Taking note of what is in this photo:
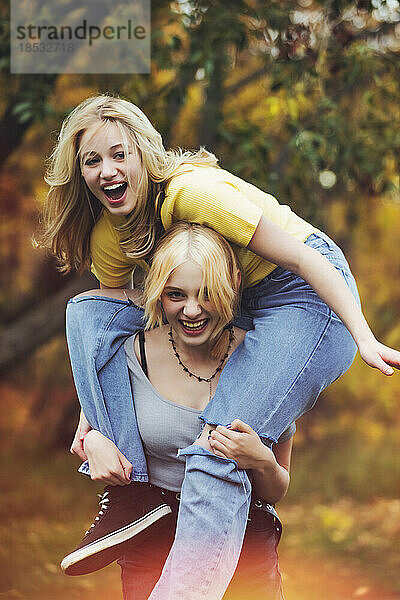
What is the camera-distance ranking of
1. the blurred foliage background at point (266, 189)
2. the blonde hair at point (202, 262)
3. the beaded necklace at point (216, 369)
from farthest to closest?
the blurred foliage background at point (266, 189)
the beaded necklace at point (216, 369)
the blonde hair at point (202, 262)

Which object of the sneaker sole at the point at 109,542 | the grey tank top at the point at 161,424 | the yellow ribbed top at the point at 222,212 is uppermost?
the yellow ribbed top at the point at 222,212

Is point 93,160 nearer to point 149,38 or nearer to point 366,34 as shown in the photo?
point 149,38

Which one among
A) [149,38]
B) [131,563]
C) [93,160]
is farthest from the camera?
[149,38]

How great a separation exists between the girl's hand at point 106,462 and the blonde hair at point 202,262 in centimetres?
25

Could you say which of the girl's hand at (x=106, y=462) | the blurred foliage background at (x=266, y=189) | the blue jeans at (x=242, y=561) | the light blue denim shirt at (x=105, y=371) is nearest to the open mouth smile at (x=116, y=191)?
the light blue denim shirt at (x=105, y=371)

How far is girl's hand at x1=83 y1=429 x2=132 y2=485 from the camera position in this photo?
55.6 inches

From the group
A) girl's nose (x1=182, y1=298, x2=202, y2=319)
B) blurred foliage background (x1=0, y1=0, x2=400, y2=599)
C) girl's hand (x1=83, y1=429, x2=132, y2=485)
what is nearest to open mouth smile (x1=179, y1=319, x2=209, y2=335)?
girl's nose (x1=182, y1=298, x2=202, y2=319)

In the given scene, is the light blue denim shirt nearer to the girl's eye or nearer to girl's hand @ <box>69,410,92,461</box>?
girl's hand @ <box>69,410,92,461</box>

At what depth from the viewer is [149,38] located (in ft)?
7.32

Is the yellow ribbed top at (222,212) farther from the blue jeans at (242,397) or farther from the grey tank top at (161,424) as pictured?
the grey tank top at (161,424)

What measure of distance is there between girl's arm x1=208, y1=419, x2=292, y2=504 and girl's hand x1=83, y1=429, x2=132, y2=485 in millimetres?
178

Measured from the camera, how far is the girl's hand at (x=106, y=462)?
141 cm

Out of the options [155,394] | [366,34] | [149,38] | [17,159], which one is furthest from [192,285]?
[17,159]

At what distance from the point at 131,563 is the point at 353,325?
2.02ft
